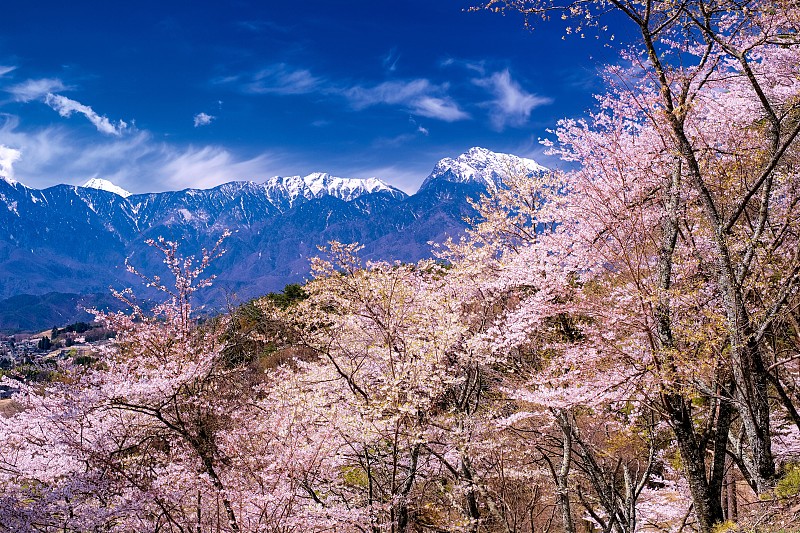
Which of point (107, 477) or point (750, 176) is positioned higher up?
point (750, 176)

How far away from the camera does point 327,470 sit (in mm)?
10883

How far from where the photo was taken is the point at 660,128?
7.66m

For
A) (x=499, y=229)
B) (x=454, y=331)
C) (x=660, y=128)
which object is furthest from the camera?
(x=499, y=229)

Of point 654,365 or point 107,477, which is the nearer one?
point 654,365

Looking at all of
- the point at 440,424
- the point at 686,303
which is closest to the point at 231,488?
the point at 440,424

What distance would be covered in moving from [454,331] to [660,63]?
5459 millimetres

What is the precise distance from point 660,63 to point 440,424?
24.9 feet

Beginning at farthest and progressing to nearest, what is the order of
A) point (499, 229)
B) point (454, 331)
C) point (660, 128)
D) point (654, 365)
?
point (499, 229), point (454, 331), point (660, 128), point (654, 365)

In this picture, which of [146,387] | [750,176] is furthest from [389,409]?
[750,176]

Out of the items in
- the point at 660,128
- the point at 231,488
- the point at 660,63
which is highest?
the point at 660,63

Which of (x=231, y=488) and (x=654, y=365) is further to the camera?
(x=231, y=488)

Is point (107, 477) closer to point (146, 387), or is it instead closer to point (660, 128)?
point (146, 387)

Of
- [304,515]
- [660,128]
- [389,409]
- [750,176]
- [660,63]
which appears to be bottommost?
[304,515]

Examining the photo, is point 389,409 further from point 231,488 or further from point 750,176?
point 750,176
